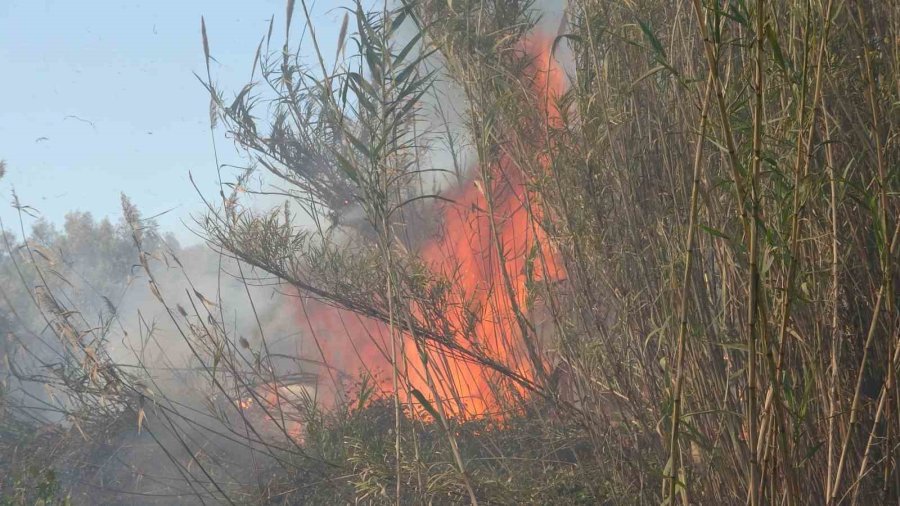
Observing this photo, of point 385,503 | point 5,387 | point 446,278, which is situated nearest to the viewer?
point 385,503

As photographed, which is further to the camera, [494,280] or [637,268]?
[494,280]

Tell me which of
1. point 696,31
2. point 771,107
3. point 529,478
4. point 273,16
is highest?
point 273,16

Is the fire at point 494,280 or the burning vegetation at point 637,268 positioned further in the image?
the fire at point 494,280

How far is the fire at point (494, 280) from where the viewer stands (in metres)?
3.00

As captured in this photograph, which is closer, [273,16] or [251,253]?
[273,16]

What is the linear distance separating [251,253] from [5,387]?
2.47 meters

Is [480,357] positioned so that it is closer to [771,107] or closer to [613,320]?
[613,320]

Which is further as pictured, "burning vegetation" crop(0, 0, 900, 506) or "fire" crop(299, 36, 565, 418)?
"fire" crop(299, 36, 565, 418)

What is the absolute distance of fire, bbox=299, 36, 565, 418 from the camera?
9.83 ft

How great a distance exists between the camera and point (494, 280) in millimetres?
4004

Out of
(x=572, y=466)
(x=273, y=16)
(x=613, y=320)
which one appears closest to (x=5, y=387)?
(x=273, y=16)

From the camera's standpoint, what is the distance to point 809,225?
1705 mm

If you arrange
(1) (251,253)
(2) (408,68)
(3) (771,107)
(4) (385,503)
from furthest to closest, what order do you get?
(1) (251,253) → (4) (385,503) → (2) (408,68) → (3) (771,107)

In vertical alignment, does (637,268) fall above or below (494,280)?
below
